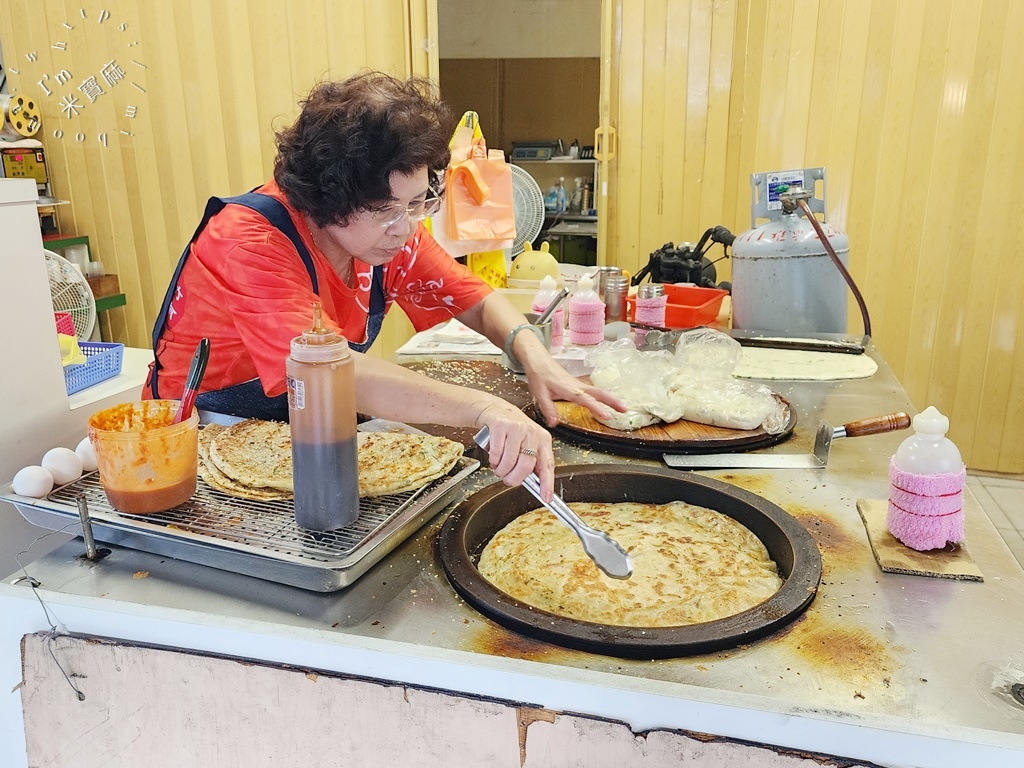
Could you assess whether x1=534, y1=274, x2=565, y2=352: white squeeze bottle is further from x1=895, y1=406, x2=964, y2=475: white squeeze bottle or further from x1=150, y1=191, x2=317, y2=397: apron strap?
x1=895, y1=406, x2=964, y2=475: white squeeze bottle

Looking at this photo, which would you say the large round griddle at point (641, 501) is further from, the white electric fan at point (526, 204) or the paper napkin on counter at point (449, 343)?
the white electric fan at point (526, 204)

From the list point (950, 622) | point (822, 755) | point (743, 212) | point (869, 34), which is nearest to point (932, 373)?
point (743, 212)

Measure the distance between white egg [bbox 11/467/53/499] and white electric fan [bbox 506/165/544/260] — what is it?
2.67 m

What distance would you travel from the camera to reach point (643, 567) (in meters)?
1.19

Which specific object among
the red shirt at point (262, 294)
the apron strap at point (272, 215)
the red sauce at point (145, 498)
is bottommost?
the red sauce at point (145, 498)

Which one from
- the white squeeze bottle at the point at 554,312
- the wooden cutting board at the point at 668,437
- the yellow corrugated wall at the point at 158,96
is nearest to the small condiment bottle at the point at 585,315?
the white squeeze bottle at the point at 554,312

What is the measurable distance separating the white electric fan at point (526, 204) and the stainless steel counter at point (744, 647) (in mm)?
2665

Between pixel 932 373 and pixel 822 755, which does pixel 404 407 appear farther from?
pixel 932 373

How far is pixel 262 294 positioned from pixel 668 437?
830 mm

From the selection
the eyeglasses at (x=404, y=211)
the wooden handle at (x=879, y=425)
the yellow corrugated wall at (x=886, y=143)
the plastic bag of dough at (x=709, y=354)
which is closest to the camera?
the wooden handle at (x=879, y=425)

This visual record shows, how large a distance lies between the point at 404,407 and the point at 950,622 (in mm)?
832

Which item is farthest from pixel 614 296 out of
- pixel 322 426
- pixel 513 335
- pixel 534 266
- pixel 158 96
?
pixel 158 96

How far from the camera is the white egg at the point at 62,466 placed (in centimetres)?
115

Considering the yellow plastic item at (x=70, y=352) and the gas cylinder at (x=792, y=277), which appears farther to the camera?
the gas cylinder at (x=792, y=277)
